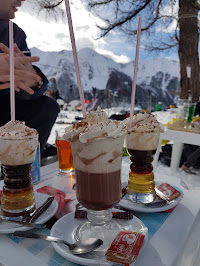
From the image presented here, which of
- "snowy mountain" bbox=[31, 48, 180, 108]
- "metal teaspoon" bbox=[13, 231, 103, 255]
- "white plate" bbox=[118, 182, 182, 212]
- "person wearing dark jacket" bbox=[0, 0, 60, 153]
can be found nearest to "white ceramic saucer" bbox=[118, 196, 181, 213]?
"white plate" bbox=[118, 182, 182, 212]

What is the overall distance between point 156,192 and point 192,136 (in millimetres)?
1449

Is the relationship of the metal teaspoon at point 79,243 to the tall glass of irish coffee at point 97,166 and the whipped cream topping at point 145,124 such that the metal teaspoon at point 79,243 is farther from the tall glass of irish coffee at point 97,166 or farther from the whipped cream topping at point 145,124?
the whipped cream topping at point 145,124

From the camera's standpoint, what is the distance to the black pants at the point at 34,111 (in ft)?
6.93

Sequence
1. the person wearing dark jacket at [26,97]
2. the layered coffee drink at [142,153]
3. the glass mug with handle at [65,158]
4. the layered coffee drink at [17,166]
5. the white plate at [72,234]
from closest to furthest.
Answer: the white plate at [72,234], the layered coffee drink at [17,166], the layered coffee drink at [142,153], the glass mug with handle at [65,158], the person wearing dark jacket at [26,97]

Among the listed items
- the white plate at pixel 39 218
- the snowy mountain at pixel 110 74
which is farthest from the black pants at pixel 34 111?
the snowy mountain at pixel 110 74

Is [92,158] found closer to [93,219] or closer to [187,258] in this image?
[93,219]

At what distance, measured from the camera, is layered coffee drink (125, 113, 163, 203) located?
3.23ft

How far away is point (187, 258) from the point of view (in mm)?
712

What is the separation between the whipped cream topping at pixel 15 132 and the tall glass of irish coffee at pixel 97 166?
17 cm

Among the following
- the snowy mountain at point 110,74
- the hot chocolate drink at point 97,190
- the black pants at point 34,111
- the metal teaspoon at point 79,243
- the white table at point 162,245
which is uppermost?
the snowy mountain at point 110,74

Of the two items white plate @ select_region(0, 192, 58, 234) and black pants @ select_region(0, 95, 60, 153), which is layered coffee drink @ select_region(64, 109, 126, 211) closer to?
white plate @ select_region(0, 192, 58, 234)

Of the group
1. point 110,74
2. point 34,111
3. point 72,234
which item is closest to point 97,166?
point 72,234

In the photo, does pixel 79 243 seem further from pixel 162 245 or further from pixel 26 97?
pixel 26 97

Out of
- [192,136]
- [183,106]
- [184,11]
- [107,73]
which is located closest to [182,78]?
[184,11]
